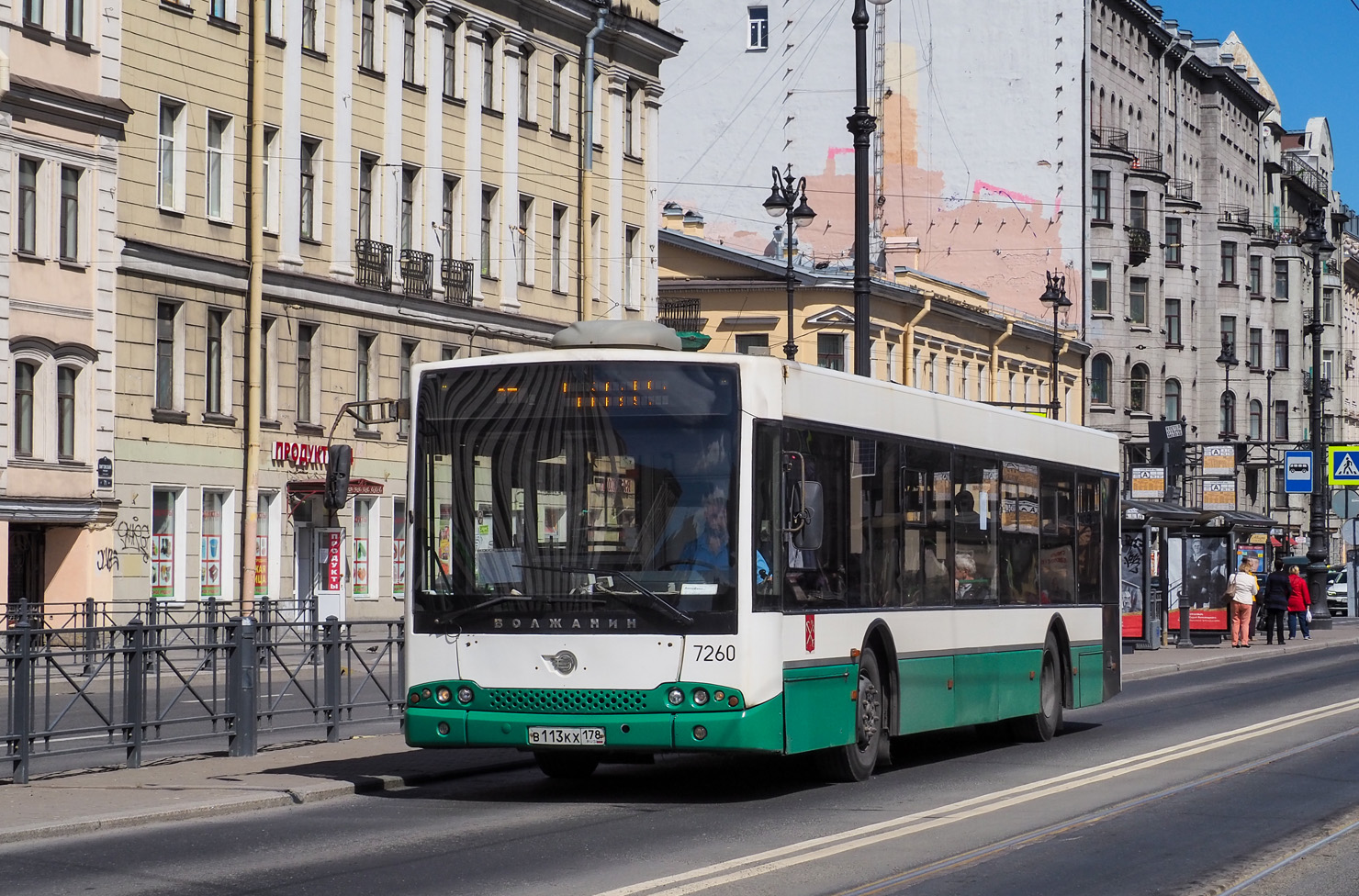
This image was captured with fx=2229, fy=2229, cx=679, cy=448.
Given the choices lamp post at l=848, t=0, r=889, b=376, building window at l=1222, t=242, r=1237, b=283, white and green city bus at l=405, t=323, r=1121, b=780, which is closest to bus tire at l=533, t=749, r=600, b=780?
white and green city bus at l=405, t=323, r=1121, b=780

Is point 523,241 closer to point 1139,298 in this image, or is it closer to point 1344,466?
point 1344,466

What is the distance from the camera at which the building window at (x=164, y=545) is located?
37062 mm

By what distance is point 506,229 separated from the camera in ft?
155

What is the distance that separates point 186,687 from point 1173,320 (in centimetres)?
8043

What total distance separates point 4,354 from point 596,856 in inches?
991

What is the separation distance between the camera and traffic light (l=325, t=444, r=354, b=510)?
2247cm

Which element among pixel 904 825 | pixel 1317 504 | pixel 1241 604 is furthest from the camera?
pixel 1317 504

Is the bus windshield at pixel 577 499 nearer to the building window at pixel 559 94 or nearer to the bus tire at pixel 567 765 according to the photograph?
the bus tire at pixel 567 765

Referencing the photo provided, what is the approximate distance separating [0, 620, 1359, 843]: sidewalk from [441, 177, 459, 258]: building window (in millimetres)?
26593

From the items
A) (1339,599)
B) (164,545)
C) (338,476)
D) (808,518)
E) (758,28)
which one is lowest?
(1339,599)

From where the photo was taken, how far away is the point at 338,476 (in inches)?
884

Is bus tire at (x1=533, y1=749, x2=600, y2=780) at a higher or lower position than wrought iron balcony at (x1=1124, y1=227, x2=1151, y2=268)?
lower

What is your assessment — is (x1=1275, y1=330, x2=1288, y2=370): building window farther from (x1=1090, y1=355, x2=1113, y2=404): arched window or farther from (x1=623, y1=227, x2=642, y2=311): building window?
(x1=623, y1=227, x2=642, y2=311): building window

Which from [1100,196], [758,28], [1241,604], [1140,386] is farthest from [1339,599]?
[1241,604]
